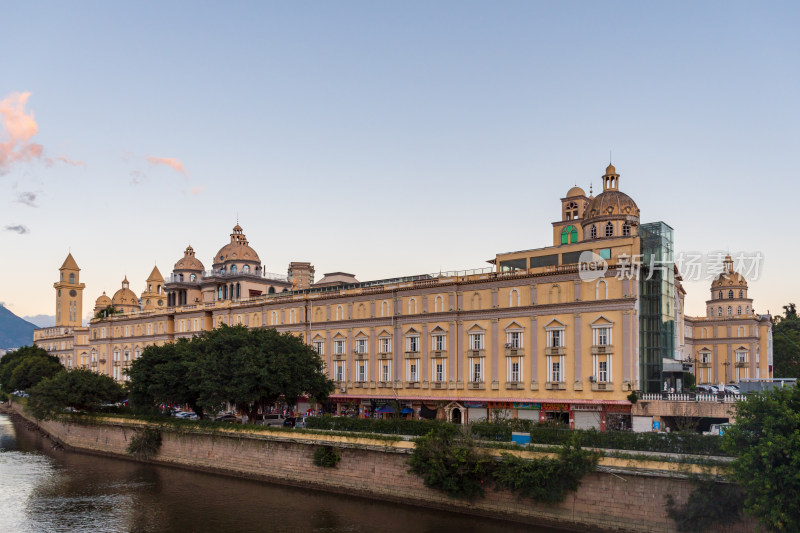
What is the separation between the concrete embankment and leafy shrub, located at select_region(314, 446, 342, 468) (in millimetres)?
383

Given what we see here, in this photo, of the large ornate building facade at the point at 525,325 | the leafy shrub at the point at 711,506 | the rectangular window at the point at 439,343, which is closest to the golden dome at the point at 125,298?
the large ornate building facade at the point at 525,325

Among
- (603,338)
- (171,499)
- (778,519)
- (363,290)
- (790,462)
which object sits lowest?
(171,499)

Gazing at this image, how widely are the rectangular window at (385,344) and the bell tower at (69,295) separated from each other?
436ft

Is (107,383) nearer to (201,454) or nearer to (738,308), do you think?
(201,454)

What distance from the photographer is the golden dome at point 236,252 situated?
11138cm

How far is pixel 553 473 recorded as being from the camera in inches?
1613

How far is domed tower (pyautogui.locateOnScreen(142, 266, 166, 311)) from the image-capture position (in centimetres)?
14862

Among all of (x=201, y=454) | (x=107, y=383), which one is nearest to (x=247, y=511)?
(x=201, y=454)

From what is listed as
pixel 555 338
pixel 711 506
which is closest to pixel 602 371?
pixel 555 338

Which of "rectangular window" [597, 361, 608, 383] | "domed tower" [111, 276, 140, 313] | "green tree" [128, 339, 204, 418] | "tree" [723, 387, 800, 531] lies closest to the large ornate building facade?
"rectangular window" [597, 361, 608, 383]

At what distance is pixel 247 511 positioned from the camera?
4775cm

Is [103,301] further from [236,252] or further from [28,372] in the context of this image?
[236,252]

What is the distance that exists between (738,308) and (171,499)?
101 meters

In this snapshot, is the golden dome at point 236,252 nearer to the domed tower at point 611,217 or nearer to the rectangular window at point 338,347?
the rectangular window at point 338,347
